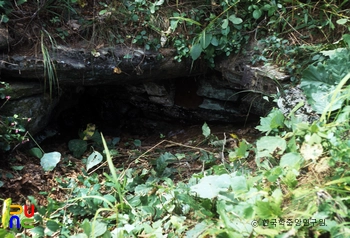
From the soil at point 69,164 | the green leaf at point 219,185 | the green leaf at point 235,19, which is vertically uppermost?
the green leaf at point 235,19

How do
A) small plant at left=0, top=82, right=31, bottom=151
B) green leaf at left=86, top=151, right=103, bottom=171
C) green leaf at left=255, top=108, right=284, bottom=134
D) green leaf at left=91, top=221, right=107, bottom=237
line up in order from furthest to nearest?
green leaf at left=86, top=151, right=103, bottom=171
small plant at left=0, top=82, right=31, bottom=151
green leaf at left=255, top=108, right=284, bottom=134
green leaf at left=91, top=221, right=107, bottom=237

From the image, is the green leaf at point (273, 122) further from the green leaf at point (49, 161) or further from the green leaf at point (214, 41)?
the green leaf at point (49, 161)

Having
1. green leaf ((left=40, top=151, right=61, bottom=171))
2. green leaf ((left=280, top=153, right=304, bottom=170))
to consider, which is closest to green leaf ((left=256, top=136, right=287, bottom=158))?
green leaf ((left=280, top=153, right=304, bottom=170))

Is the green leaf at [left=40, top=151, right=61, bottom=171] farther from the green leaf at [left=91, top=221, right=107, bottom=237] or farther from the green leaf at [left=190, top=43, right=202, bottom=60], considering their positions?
the green leaf at [left=190, top=43, right=202, bottom=60]

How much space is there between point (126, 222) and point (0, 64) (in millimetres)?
1679

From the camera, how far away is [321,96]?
1.97m

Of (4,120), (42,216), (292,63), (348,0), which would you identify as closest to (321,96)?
(292,63)

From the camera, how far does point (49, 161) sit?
8.16ft

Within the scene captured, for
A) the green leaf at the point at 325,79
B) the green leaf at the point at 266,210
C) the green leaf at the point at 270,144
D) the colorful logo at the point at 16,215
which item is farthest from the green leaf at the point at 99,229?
the green leaf at the point at 325,79

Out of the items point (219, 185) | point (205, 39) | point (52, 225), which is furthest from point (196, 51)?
point (52, 225)

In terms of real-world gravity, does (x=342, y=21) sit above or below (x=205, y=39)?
above

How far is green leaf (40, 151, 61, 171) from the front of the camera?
2459 mm

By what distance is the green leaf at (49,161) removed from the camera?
2459 millimetres

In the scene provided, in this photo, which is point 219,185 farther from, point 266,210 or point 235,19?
point 235,19
